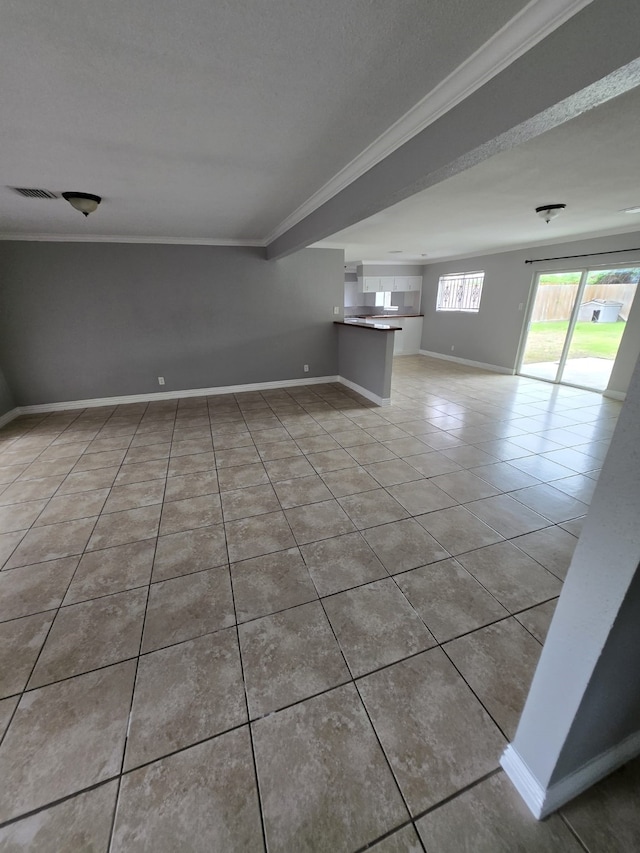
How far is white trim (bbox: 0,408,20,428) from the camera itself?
13.9ft

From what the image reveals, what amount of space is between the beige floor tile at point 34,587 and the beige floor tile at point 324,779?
135cm

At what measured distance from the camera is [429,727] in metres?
1.21

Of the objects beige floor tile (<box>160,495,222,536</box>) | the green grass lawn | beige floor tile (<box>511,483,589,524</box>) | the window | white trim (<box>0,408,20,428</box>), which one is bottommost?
beige floor tile (<box>160,495,222,536</box>)

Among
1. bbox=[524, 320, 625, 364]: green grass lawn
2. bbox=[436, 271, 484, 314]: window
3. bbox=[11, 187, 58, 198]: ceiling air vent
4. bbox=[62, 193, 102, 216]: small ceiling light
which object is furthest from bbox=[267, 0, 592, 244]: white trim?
bbox=[436, 271, 484, 314]: window

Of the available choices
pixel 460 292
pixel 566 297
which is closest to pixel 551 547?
pixel 566 297

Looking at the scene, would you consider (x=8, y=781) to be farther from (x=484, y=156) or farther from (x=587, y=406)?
(x=587, y=406)

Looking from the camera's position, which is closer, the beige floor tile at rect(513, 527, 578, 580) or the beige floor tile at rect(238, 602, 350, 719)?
the beige floor tile at rect(238, 602, 350, 719)

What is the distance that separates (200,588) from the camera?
181cm

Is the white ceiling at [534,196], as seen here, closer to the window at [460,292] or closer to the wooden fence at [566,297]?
the wooden fence at [566,297]

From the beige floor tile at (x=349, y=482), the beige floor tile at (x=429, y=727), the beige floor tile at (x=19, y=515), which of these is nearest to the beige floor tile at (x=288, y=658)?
the beige floor tile at (x=429, y=727)

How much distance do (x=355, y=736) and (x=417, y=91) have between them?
102 inches

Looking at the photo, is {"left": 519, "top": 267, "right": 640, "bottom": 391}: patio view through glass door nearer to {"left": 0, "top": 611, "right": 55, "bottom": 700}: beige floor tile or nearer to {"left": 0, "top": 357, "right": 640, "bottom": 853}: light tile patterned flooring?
{"left": 0, "top": 357, "right": 640, "bottom": 853}: light tile patterned flooring

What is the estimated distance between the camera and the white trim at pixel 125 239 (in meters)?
4.08

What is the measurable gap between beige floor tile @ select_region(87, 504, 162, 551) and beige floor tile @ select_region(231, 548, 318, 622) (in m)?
0.77
